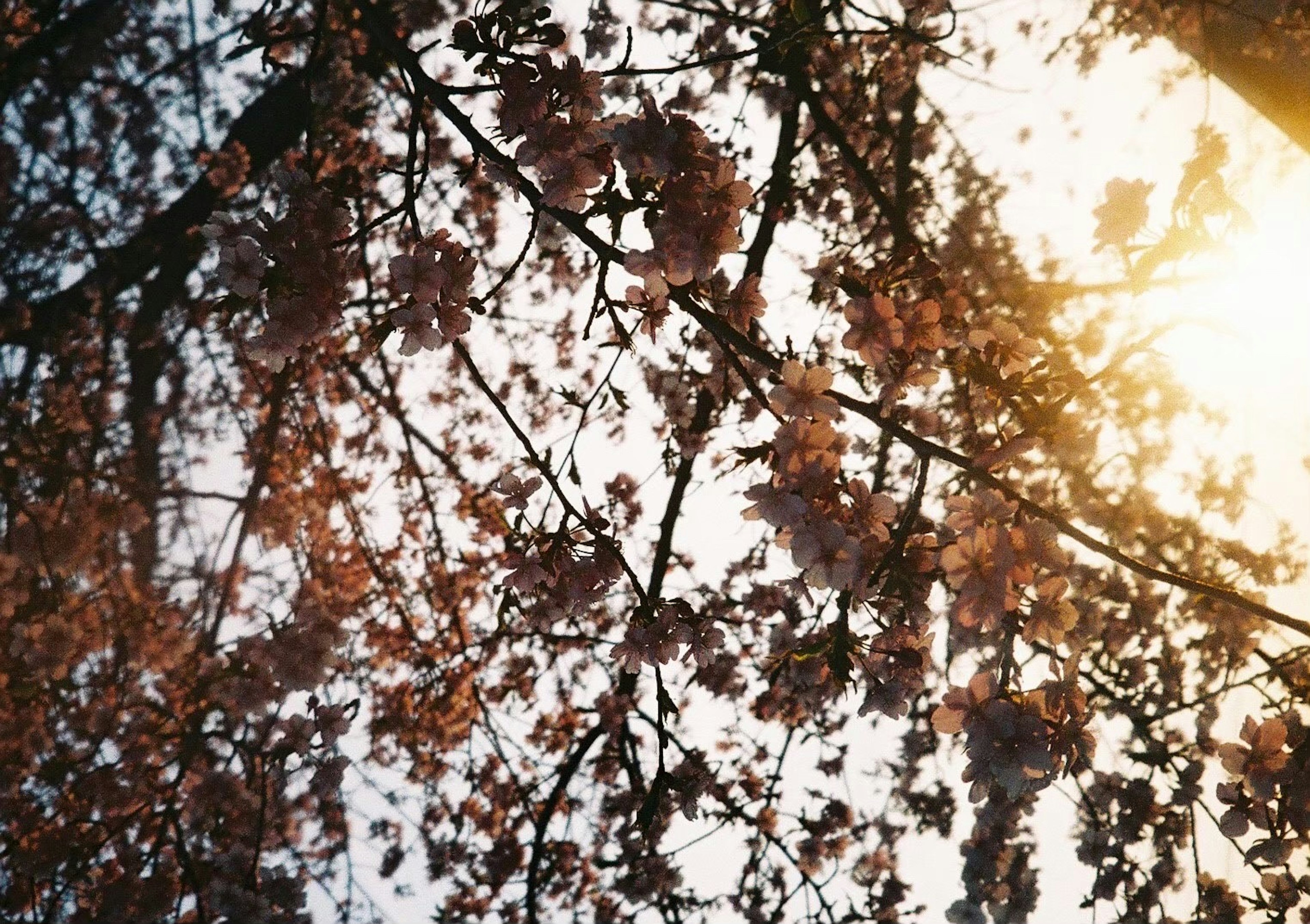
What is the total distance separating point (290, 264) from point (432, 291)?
365 mm

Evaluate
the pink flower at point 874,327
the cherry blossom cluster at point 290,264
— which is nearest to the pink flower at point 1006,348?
the pink flower at point 874,327

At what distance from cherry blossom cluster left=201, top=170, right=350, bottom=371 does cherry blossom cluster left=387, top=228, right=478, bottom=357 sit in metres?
0.17

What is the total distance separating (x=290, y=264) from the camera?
1.91 m

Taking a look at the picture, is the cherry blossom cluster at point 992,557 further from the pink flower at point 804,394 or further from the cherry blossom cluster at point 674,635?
the cherry blossom cluster at point 674,635

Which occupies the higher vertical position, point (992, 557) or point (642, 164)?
point (642, 164)

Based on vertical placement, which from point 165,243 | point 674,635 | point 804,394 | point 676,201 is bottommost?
point 674,635

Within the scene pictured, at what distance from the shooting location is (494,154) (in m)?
1.81

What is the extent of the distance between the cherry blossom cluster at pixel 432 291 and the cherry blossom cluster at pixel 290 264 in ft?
0.57

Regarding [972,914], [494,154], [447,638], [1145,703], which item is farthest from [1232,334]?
[447,638]

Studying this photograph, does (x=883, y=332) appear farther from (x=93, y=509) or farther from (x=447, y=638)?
(x=93, y=509)

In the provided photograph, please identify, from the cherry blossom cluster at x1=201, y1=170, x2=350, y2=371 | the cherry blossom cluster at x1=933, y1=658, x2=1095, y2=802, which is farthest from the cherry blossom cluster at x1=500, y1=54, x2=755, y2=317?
the cherry blossom cluster at x1=933, y1=658, x2=1095, y2=802

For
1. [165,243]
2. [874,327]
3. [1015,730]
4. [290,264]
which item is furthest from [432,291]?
[165,243]

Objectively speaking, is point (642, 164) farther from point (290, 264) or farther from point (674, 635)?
point (674, 635)

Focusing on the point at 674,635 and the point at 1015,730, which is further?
the point at 674,635
